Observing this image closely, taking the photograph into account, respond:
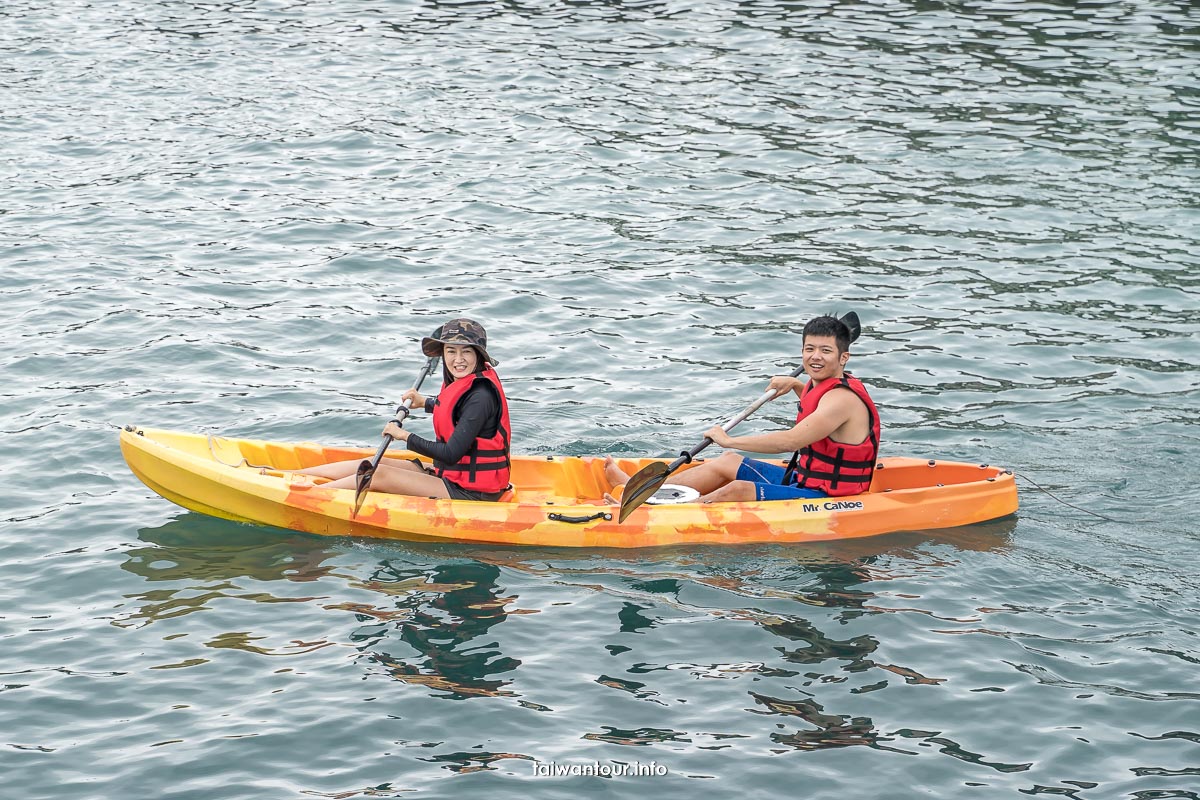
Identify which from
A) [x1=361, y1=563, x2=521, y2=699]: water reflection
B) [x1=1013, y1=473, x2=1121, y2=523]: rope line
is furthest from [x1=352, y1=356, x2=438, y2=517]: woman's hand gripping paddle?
[x1=1013, y1=473, x2=1121, y2=523]: rope line

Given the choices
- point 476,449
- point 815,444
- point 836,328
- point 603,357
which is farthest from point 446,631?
point 603,357

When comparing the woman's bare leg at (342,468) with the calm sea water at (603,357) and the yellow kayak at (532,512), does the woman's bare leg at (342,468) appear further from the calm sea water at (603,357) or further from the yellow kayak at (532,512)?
the calm sea water at (603,357)

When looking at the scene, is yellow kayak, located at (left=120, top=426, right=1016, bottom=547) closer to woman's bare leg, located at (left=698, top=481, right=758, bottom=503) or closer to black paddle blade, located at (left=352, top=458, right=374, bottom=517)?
black paddle blade, located at (left=352, top=458, right=374, bottom=517)

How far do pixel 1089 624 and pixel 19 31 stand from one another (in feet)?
61.6

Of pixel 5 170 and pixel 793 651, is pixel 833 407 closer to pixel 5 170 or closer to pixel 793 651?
pixel 793 651

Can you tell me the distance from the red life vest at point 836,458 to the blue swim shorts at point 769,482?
0.07 m

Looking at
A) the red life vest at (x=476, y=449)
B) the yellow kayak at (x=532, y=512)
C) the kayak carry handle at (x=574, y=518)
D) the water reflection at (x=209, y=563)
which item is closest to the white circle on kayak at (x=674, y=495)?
the yellow kayak at (x=532, y=512)

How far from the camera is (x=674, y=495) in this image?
29.8 feet

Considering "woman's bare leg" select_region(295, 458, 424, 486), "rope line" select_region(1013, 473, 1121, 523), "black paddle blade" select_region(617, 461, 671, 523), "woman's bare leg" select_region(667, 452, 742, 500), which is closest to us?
"black paddle blade" select_region(617, 461, 671, 523)

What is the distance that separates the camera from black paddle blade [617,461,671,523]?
841 cm

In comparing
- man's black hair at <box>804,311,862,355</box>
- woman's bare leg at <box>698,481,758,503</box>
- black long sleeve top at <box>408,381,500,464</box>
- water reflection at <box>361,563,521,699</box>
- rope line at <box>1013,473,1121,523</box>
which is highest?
man's black hair at <box>804,311,862,355</box>

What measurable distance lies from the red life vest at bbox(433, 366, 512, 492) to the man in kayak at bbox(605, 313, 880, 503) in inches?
32.9

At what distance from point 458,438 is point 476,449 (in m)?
0.25

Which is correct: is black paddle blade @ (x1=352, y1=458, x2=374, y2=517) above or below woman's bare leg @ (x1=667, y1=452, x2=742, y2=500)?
above
